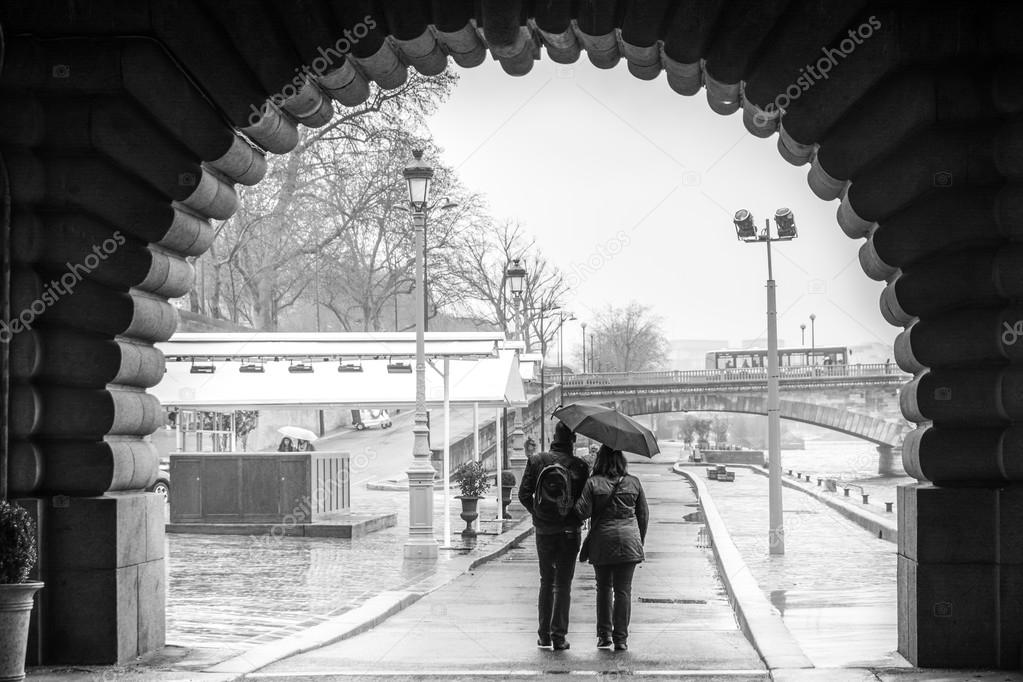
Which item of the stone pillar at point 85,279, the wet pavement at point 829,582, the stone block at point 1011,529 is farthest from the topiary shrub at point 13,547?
the stone block at point 1011,529

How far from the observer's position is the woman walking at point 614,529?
33.9ft

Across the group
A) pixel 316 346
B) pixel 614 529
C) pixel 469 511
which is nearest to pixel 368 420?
pixel 316 346

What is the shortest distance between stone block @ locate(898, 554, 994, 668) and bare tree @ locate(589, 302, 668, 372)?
104 meters

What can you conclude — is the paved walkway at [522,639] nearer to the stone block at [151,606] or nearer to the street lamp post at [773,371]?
the stone block at [151,606]

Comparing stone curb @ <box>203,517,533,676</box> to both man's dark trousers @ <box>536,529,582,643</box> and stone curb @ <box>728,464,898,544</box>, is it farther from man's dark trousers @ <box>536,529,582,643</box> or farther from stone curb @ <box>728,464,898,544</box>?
stone curb @ <box>728,464,898,544</box>

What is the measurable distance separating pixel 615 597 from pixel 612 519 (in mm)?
672

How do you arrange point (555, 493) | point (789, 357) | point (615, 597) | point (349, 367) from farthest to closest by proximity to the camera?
point (789, 357), point (349, 367), point (615, 597), point (555, 493)

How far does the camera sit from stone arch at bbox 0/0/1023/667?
8.95 metres

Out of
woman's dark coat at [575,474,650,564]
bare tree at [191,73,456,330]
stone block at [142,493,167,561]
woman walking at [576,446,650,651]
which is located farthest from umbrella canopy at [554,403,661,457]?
bare tree at [191,73,456,330]

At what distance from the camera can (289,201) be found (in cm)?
5216

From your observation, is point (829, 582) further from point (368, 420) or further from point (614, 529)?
point (368, 420)

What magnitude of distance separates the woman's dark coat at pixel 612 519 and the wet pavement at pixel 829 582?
156cm

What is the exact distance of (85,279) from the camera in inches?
382

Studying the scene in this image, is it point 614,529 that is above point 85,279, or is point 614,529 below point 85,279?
below
